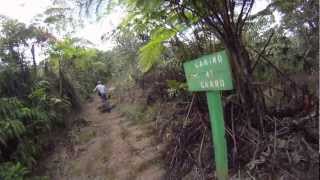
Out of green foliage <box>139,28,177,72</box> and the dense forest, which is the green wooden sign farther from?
green foliage <box>139,28,177,72</box>

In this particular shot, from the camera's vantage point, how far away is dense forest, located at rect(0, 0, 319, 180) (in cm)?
411

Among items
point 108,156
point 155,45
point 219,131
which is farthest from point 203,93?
point 108,156

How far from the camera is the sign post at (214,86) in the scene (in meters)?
3.39

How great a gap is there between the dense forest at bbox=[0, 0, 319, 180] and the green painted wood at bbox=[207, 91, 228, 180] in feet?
0.81

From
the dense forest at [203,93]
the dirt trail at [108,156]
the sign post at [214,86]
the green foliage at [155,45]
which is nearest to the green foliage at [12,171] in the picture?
the dense forest at [203,93]

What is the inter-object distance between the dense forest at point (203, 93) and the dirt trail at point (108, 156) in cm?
27

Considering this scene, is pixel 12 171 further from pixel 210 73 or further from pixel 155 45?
pixel 210 73

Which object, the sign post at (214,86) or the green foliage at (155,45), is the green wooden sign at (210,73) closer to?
the sign post at (214,86)

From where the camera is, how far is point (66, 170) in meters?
6.27

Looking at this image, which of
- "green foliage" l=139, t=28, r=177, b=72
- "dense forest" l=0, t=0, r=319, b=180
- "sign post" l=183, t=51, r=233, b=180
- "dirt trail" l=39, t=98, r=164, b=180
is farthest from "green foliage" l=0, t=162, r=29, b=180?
"sign post" l=183, t=51, r=233, b=180

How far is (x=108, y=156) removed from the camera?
6547 millimetres

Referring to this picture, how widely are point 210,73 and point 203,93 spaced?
2.01 meters

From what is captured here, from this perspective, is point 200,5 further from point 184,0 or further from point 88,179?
point 88,179

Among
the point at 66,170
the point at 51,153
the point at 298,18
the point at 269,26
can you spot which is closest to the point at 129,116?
the point at 51,153
